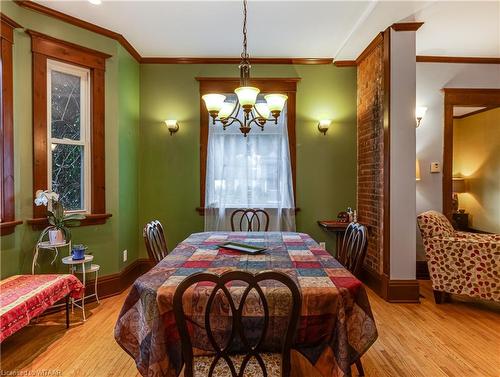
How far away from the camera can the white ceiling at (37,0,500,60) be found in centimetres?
287

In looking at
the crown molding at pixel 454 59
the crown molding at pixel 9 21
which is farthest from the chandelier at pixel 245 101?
the crown molding at pixel 454 59

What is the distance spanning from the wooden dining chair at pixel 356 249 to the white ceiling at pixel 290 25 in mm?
2090

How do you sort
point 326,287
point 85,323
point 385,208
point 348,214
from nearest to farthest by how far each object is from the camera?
1. point 326,287
2. point 85,323
3. point 385,208
4. point 348,214

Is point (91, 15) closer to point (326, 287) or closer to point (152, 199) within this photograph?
point (152, 199)

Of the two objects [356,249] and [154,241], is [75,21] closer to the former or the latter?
[154,241]

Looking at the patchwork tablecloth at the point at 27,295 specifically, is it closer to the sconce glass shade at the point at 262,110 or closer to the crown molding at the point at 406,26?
the sconce glass shade at the point at 262,110

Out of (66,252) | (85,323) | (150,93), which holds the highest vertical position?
(150,93)

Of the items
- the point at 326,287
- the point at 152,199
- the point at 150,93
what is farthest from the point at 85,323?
the point at 150,93

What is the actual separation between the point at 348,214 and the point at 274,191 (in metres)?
1.02

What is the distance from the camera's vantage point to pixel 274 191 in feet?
13.6

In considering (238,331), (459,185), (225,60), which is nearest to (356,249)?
(238,331)

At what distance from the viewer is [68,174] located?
10.7 feet

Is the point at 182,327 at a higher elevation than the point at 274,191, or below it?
below

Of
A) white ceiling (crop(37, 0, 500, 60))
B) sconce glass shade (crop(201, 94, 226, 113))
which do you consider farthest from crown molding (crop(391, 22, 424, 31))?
sconce glass shade (crop(201, 94, 226, 113))
